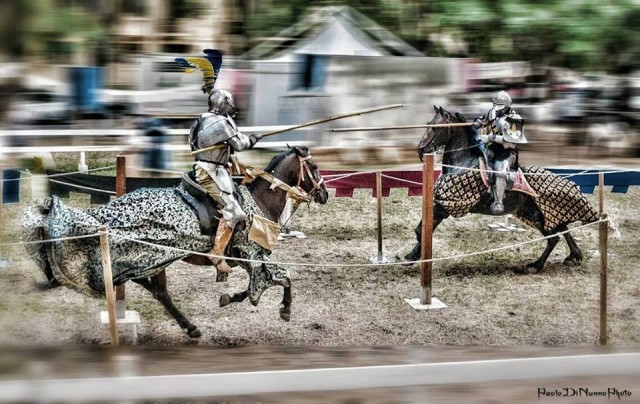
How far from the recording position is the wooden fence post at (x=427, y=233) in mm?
7281

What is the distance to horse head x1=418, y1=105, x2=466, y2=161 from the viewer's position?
253 inches

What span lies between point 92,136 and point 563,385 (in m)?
3.60

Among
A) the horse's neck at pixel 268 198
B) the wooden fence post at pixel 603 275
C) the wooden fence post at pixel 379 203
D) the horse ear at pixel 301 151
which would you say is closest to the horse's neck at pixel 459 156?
the wooden fence post at pixel 379 203

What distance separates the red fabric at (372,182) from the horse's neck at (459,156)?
124 millimetres

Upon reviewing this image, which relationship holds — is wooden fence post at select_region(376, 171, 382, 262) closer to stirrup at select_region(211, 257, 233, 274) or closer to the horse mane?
the horse mane

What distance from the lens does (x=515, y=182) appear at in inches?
313

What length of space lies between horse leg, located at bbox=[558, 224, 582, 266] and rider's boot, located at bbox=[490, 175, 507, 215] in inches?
20.0

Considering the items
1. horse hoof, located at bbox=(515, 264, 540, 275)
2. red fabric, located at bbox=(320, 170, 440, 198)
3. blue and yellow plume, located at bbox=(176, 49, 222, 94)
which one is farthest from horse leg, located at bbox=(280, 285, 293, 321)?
horse hoof, located at bbox=(515, 264, 540, 275)

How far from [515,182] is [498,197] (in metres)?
0.20

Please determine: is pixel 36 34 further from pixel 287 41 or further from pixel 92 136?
pixel 92 136

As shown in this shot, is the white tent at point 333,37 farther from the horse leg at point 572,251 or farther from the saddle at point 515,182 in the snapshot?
the horse leg at point 572,251

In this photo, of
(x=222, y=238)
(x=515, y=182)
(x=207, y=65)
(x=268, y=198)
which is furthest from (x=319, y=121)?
(x=515, y=182)

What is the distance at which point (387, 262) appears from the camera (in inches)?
303

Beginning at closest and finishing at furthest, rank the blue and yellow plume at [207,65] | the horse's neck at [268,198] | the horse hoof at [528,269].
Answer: the blue and yellow plume at [207,65], the horse's neck at [268,198], the horse hoof at [528,269]
